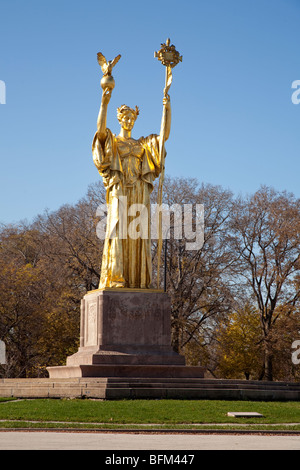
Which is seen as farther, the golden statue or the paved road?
the golden statue

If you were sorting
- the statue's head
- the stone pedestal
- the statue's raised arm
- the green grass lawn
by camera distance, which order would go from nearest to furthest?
the green grass lawn, the stone pedestal, the statue's raised arm, the statue's head

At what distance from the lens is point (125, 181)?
2284cm

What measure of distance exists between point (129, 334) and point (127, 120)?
6827 mm

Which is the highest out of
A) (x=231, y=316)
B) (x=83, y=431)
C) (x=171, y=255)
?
(x=171, y=255)

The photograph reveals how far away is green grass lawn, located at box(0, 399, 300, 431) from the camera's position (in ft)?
44.5

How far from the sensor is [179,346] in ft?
124

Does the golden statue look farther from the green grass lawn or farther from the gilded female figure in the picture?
the green grass lawn

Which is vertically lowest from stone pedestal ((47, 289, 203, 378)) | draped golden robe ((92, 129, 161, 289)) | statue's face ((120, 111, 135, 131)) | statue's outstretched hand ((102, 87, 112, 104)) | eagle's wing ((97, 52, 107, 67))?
stone pedestal ((47, 289, 203, 378))

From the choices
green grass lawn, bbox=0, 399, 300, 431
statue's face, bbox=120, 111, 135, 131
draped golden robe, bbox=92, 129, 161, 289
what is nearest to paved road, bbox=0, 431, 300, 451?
green grass lawn, bbox=0, 399, 300, 431

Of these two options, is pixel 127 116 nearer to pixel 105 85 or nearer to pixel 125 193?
pixel 105 85

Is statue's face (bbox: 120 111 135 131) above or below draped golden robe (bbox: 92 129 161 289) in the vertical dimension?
above

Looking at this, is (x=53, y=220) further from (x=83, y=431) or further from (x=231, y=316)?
(x=83, y=431)
